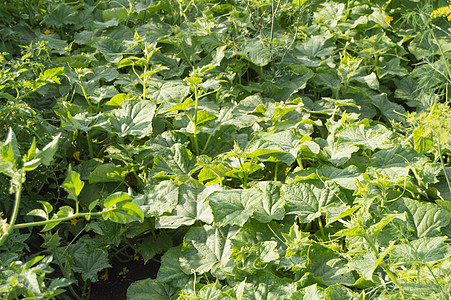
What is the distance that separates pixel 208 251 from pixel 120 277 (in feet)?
1.88

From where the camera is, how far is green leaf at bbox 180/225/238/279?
200 cm

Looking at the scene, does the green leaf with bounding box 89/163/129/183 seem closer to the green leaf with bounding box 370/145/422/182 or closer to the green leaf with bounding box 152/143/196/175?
the green leaf with bounding box 152/143/196/175

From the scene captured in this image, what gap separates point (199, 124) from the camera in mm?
2697

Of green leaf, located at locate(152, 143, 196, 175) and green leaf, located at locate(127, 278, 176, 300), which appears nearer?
green leaf, located at locate(127, 278, 176, 300)

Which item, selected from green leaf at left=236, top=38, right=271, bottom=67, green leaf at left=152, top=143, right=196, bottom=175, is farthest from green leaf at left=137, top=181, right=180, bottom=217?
green leaf at left=236, top=38, right=271, bottom=67

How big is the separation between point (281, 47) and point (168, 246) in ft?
5.84

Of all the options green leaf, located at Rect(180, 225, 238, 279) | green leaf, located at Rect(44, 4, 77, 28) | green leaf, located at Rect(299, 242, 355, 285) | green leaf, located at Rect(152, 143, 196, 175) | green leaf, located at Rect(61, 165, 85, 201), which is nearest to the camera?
green leaf, located at Rect(61, 165, 85, 201)

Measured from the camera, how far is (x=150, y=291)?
6.81ft

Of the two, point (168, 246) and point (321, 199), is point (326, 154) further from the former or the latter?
point (168, 246)

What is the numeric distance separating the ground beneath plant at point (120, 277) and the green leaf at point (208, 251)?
0.36 m

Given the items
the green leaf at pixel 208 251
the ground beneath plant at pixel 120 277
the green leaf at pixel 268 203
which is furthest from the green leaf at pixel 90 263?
the green leaf at pixel 268 203

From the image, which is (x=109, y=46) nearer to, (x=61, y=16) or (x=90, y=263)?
(x=61, y=16)

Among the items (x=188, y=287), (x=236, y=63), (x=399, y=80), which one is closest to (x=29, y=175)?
(x=188, y=287)

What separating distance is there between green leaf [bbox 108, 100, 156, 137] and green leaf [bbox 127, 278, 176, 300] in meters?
0.85
